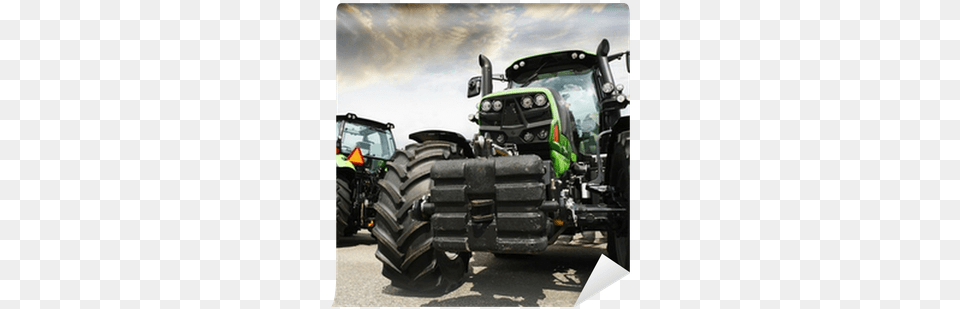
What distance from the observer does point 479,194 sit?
10.2ft

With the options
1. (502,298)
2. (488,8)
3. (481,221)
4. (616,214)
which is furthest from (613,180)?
(488,8)

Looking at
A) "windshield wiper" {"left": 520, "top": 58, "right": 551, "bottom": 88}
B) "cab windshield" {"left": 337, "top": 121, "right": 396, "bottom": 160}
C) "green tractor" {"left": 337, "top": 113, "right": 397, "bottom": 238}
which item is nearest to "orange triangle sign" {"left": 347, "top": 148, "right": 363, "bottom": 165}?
"green tractor" {"left": 337, "top": 113, "right": 397, "bottom": 238}

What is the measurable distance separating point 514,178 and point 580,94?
8.51 feet

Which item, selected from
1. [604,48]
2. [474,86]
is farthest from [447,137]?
[604,48]

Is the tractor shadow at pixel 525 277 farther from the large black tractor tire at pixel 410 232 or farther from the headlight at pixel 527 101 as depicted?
the headlight at pixel 527 101

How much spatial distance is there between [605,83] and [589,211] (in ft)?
6.77

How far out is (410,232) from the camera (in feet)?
11.4

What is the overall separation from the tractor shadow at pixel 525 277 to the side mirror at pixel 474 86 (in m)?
1.87

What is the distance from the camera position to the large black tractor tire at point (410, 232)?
11.5 feet

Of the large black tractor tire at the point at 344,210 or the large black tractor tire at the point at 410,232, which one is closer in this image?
the large black tractor tire at the point at 410,232

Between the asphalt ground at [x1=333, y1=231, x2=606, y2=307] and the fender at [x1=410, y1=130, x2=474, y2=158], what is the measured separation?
1.17 metres

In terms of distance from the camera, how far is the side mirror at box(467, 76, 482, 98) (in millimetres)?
5258

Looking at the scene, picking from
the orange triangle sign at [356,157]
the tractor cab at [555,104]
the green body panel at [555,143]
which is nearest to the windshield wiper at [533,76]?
the tractor cab at [555,104]

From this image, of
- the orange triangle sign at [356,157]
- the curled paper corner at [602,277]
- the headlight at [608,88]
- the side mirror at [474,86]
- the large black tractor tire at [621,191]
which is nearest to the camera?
the curled paper corner at [602,277]
